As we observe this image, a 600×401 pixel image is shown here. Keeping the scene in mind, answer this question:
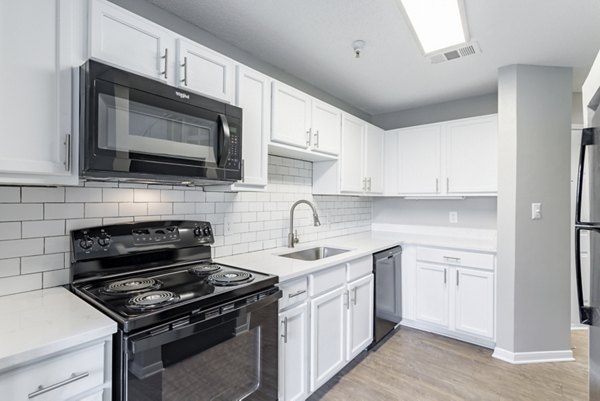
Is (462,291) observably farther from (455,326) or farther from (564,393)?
(564,393)

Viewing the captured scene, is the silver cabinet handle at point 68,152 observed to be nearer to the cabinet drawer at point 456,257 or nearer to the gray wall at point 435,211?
the cabinet drawer at point 456,257

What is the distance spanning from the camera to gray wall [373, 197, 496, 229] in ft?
10.6

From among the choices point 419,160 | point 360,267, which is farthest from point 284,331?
point 419,160

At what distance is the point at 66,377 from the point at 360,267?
1929 millimetres

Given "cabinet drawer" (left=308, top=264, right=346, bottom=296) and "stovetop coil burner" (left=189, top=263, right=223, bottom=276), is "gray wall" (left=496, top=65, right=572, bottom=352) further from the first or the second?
"stovetop coil burner" (left=189, top=263, right=223, bottom=276)

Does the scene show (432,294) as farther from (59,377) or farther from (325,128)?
(59,377)

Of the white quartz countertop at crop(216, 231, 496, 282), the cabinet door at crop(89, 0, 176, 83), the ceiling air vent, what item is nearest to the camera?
the cabinet door at crop(89, 0, 176, 83)

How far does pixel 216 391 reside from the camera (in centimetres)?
135

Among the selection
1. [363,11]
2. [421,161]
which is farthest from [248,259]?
[421,161]

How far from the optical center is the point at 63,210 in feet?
4.77

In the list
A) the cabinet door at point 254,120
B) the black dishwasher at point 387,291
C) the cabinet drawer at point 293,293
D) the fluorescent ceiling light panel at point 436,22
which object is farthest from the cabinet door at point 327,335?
the fluorescent ceiling light panel at point 436,22

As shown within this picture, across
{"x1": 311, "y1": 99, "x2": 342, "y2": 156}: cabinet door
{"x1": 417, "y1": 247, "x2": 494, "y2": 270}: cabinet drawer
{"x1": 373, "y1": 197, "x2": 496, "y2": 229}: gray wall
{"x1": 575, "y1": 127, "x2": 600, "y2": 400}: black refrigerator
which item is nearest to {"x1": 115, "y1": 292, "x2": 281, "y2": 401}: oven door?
{"x1": 575, "y1": 127, "x2": 600, "y2": 400}: black refrigerator

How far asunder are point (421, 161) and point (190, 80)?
2.59 meters

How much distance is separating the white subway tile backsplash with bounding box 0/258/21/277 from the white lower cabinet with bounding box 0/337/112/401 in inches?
24.7
